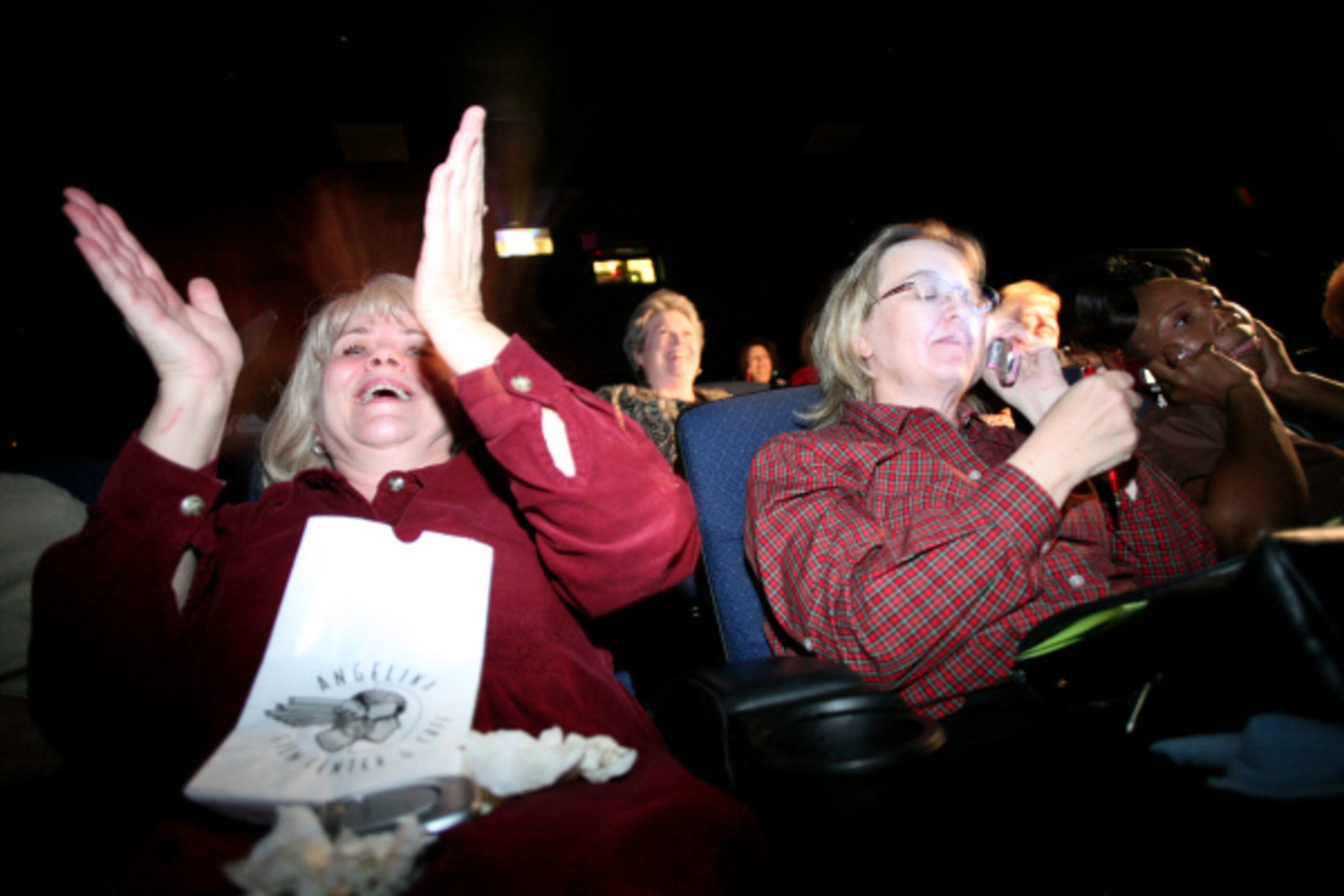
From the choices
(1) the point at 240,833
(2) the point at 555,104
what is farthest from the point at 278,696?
(2) the point at 555,104

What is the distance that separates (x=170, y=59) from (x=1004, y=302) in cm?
493

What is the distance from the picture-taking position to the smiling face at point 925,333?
4.88 feet

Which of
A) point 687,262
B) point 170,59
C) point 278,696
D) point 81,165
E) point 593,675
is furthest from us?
point 687,262

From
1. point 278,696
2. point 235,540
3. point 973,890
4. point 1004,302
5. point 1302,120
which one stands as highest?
point 1302,120

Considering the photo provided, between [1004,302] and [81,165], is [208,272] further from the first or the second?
[1004,302]

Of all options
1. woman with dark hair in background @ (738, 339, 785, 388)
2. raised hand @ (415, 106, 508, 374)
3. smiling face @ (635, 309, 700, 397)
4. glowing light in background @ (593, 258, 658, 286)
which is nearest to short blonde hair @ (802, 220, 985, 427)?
raised hand @ (415, 106, 508, 374)

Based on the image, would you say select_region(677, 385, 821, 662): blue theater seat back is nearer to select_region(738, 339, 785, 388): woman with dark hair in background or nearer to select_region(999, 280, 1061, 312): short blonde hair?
select_region(999, 280, 1061, 312): short blonde hair

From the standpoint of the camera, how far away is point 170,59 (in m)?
3.79

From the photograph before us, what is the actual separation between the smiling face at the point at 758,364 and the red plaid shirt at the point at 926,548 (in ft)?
12.7

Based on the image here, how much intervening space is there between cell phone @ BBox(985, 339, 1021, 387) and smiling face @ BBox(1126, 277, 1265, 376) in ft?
2.76

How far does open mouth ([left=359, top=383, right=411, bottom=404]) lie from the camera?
1330mm

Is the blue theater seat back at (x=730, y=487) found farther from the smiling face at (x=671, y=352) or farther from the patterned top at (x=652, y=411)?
the smiling face at (x=671, y=352)

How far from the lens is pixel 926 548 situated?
1.05 meters

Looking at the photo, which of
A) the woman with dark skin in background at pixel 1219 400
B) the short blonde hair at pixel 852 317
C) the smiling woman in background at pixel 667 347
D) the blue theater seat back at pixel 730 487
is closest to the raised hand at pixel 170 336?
the blue theater seat back at pixel 730 487
